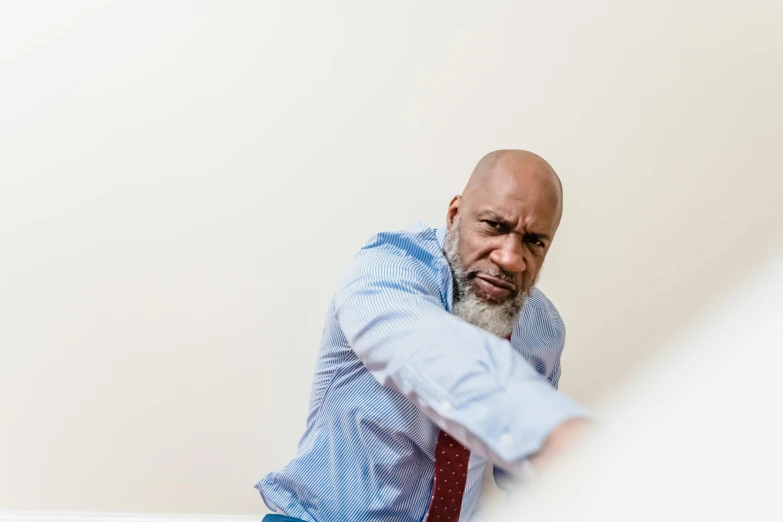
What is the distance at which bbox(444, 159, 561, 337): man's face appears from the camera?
2.86 feet

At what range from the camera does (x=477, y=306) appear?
2.81 feet

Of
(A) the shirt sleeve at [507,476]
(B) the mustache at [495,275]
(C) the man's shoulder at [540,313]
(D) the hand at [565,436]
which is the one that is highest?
(D) the hand at [565,436]

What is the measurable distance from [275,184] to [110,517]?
2.35ft

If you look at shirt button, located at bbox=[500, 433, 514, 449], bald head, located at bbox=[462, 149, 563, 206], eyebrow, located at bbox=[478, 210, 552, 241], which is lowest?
shirt button, located at bbox=[500, 433, 514, 449]

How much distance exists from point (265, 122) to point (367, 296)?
63cm

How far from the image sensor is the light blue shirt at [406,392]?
1.46 feet

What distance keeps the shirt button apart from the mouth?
0.45 meters

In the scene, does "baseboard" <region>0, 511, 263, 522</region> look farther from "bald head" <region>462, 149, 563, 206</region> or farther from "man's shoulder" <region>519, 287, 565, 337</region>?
"bald head" <region>462, 149, 563, 206</region>

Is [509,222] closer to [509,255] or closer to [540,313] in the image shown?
[509,255]

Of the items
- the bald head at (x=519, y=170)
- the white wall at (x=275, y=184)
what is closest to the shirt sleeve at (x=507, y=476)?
the white wall at (x=275, y=184)

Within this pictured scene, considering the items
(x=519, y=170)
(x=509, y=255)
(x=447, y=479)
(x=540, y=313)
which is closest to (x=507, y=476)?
(x=447, y=479)

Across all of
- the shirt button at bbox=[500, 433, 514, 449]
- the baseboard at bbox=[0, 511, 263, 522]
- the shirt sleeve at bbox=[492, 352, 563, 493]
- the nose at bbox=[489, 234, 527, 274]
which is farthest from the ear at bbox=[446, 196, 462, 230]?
the baseboard at bbox=[0, 511, 263, 522]

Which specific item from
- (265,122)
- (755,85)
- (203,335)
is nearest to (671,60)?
(755,85)

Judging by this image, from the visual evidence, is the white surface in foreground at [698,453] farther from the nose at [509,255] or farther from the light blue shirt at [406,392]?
the nose at [509,255]
